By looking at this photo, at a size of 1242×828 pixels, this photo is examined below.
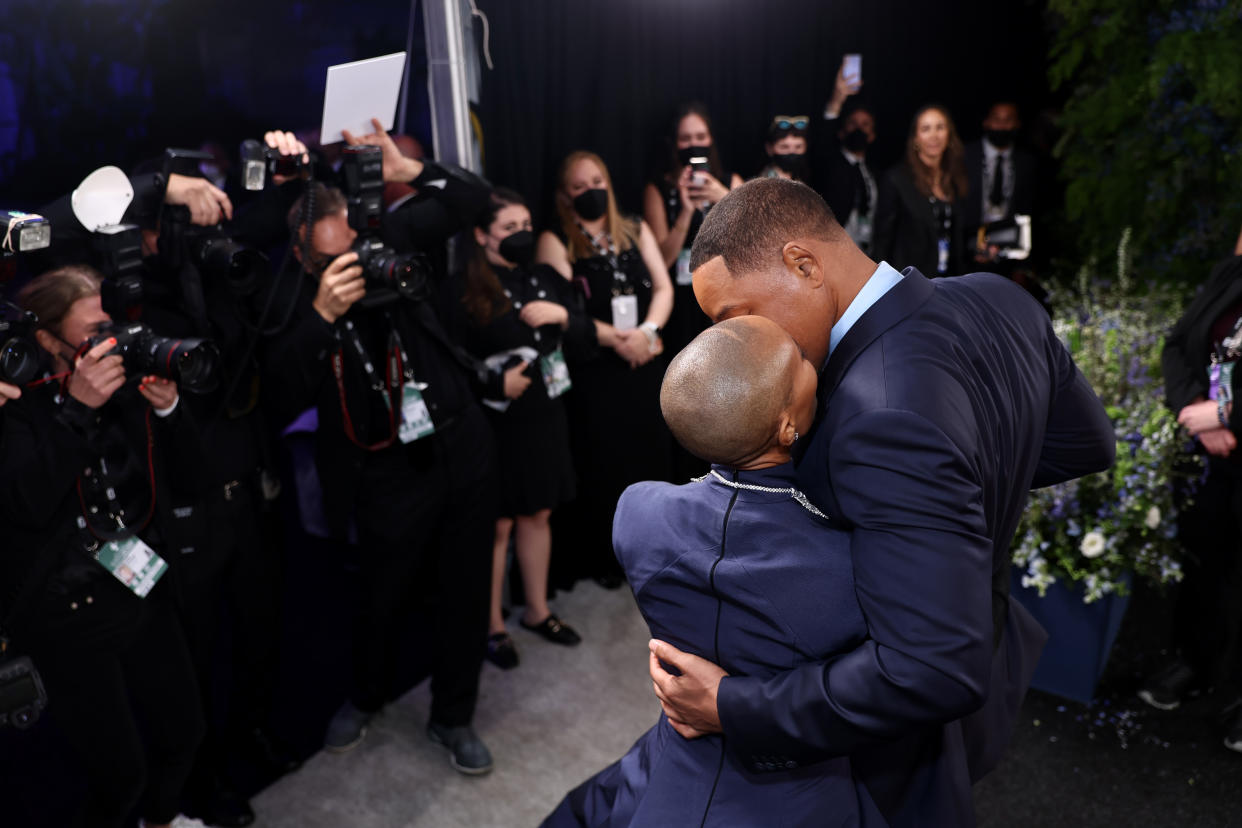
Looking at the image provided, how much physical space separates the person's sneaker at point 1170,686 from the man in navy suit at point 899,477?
5.82 feet

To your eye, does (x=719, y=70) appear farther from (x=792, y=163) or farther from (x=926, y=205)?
(x=926, y=205)

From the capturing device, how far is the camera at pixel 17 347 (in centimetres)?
192

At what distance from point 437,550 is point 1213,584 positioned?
2411 millimetres

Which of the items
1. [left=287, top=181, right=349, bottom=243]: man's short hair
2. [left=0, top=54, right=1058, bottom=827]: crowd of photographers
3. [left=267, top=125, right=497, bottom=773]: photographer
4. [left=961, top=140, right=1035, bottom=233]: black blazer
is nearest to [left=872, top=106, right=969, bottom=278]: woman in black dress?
[left=961, top=140, right=1035, bottom=233]: black blazer

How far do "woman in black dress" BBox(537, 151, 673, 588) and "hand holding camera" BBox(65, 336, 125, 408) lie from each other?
1825 mm

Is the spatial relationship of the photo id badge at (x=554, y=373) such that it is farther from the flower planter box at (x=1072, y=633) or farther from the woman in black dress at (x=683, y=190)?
the flower planter box at (x=1072, y=633)

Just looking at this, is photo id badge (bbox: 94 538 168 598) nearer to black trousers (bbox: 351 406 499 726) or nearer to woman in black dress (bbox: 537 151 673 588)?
black trousers (bbox: 351 406 499 726)

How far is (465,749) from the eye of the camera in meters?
3.05

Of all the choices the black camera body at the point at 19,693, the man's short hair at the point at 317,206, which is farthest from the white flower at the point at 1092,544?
the black camera body at the point at 19,693

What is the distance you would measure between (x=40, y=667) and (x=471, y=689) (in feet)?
4.18

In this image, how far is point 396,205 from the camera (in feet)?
10.5

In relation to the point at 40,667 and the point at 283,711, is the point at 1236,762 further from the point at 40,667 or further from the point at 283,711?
the point at 40,667


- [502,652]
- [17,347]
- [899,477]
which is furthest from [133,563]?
[899,477]

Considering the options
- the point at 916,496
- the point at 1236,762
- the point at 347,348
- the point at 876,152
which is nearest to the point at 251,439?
the point at 347,348
